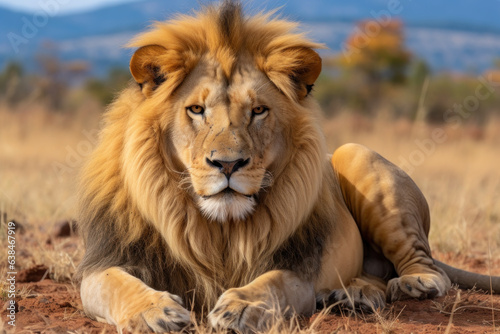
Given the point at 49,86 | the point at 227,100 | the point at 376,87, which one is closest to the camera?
the point at 227,100

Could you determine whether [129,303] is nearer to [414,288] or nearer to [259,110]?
[259,110]

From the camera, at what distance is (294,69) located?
3.48 metres

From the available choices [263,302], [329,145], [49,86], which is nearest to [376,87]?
[49,86]

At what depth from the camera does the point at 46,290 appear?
4.06 metres

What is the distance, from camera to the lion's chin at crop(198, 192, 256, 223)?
3104 mm

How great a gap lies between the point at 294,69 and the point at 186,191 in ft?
2.50

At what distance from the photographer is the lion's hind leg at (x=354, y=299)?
3500mm

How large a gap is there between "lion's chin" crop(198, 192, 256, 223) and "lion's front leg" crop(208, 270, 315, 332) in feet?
0.99

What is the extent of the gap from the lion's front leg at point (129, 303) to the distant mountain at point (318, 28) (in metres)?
1.09

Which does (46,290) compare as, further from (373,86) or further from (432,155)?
(373,86)

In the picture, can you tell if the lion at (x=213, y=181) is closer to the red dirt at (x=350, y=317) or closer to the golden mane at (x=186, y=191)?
the golden mane at (x=186, y=191)

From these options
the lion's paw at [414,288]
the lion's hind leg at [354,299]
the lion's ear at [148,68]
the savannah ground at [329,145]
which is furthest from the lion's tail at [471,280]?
the lion's ear at [148,68]

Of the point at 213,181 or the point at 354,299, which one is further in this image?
the point at 354,299

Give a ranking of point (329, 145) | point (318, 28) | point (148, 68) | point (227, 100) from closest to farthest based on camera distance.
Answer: point (227, 100) → point (148, 68) → point (329, 145) → point (318, 28)
